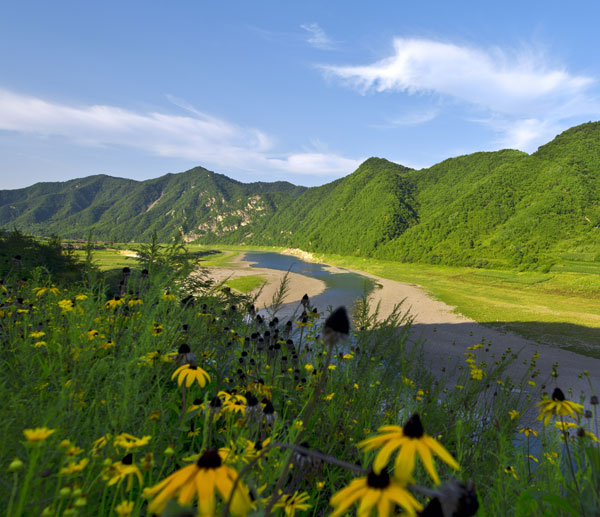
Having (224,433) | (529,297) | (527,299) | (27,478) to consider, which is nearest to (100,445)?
(27,478)

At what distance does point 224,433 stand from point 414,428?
190cm

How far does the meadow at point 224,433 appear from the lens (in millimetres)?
871

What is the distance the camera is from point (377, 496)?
81cm

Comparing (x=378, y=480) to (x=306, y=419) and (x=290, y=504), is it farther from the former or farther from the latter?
(x=290, y=504)

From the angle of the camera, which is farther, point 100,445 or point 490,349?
point 490,349

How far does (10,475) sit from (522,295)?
1432 inches

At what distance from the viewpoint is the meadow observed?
0.87 metres

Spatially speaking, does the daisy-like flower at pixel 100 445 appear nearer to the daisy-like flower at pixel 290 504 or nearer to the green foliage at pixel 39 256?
the daisy-like flower at pixel 290 504

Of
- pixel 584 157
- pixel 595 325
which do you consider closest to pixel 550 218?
pixel 584 157

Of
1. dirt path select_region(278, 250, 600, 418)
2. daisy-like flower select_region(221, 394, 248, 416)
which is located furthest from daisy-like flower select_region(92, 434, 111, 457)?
dirt path select_region(278, 250, 600, 418)

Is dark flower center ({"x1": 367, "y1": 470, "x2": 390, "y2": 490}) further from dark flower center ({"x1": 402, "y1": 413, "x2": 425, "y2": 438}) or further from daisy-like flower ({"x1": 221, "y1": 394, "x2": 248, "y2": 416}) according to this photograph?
daisy-like flower ({"x1": 221, "y1": 394, "x2": 248, "y2": 416})

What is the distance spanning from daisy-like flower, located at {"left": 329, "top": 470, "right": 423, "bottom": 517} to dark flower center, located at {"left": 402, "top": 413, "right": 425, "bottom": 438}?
14 cm

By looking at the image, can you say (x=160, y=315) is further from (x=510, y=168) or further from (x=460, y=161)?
(x=460, y=161)

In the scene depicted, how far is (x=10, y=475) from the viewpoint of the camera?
1.52 metres
